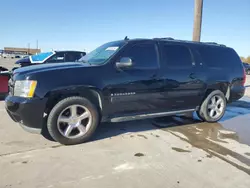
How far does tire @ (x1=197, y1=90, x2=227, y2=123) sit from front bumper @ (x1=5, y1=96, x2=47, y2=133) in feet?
11.9

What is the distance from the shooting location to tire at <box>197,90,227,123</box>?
5762 mm

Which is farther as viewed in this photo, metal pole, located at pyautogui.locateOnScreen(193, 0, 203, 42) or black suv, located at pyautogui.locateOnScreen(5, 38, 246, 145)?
metal pole, located at pyautogui.locateOnScreen(193, 0, 203, 42)

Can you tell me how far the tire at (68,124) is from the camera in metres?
3.97

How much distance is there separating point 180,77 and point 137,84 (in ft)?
3.56

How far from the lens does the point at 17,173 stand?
3094mm

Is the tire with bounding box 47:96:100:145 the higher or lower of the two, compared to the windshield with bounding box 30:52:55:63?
lower

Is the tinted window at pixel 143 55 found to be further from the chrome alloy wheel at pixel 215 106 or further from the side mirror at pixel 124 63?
the chrome alloy wheel at pixel 215 106

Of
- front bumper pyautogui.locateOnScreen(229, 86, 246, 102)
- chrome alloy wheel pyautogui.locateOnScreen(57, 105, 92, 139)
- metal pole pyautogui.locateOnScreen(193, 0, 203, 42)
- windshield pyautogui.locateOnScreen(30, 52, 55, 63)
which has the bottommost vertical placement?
chrome alloy wheel pyautogui.locateOnScreen(57, 105, 92, 139)

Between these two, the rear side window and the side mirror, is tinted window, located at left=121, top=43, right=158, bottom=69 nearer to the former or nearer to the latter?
the side mirror

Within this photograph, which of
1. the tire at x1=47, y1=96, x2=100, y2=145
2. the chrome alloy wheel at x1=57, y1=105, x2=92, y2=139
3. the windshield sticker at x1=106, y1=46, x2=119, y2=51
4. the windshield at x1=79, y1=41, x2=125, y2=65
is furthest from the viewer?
the windshield sticker at x1=106, y1=46, x2=119, y2=51

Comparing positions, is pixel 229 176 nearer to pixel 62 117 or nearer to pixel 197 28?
pixel 62 117

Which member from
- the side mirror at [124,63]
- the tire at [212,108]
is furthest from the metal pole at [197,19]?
the side mirror at [124,63]

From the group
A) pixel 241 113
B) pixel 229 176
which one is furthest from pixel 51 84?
pixel 241 113

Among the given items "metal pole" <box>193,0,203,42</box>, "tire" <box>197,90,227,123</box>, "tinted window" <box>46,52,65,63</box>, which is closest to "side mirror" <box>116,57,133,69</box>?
"tire" <box>197,90,227,123</box>
